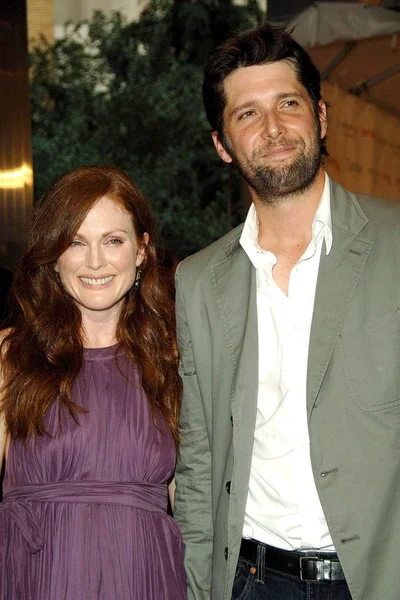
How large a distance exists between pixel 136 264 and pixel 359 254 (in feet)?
2.75

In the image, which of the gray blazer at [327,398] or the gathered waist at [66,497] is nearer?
the gray blazer at [327,398]

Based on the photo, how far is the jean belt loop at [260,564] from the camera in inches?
92.7

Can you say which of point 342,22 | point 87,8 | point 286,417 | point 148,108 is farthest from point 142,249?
point 87,8

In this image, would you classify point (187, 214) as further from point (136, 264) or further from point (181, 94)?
point (136, 264)

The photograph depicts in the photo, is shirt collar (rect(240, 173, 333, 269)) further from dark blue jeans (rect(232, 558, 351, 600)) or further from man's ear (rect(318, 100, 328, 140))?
dark blue jeans (rect(232, 558, 351, 600))

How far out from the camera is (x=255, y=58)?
267 cm

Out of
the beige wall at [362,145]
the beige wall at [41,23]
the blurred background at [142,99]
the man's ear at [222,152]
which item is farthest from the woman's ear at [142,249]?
the beige wall at [41,23]

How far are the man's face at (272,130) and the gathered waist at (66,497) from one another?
953 mm

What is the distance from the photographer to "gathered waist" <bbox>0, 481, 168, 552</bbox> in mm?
2600

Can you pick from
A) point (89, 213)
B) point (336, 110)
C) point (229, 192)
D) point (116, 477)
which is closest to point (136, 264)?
point (89, 213)

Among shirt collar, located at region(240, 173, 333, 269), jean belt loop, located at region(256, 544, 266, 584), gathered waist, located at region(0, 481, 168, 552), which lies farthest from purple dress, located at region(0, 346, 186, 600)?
shirt collar, located at region(240, 173, 333, 269)

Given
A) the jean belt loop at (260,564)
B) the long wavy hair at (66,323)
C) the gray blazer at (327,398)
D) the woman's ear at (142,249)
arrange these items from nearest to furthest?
the gray blazer at (327,398) → the jean belt loop at (260,564) → the long wavy hair at (66,323) → the woman's ear at (142,249)

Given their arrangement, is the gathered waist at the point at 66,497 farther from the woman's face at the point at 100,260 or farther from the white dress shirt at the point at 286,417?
the woman's face at the point at 100,260

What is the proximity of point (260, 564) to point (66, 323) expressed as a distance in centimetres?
99
